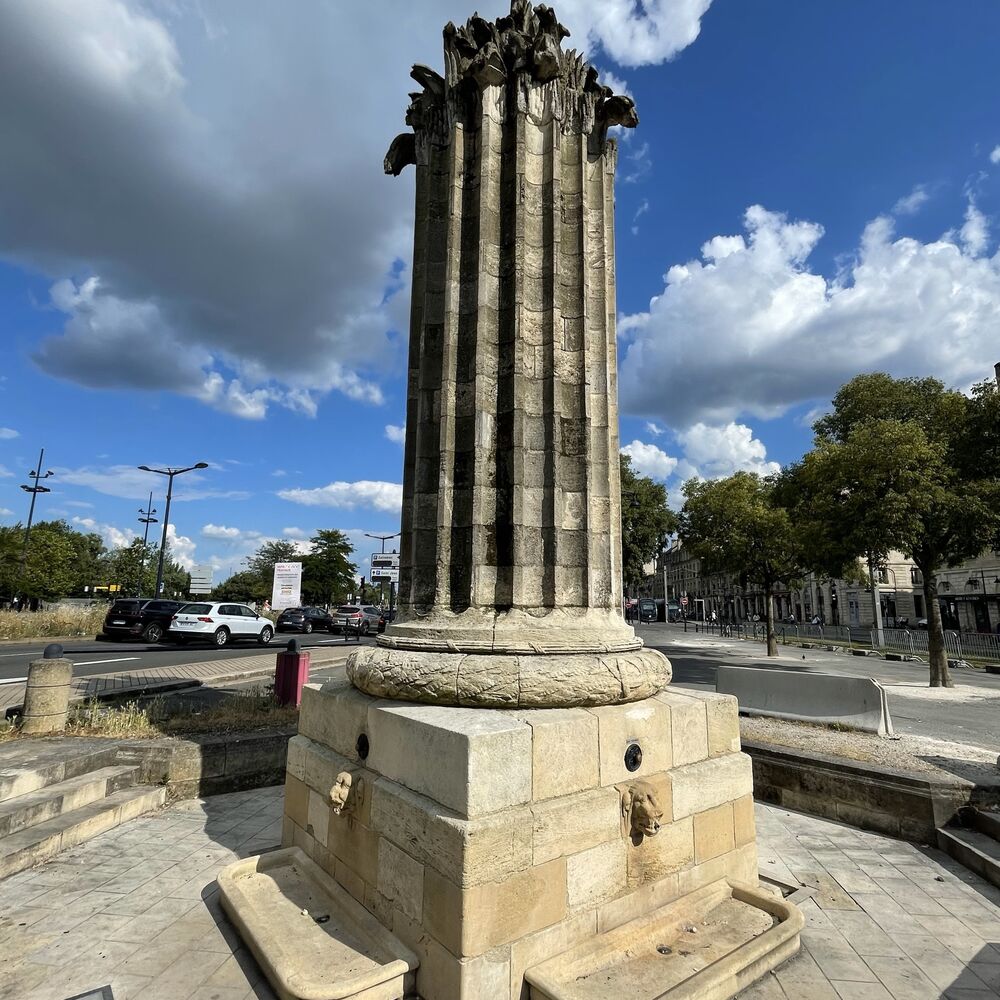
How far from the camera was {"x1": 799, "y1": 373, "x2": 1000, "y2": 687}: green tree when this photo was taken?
1416 centimetres

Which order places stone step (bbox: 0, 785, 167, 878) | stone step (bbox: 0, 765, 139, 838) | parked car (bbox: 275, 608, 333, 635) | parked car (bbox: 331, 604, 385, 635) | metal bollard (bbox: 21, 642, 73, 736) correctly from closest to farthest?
stone step (bbox: 0, 785, 167, 878)
stone step (bbox: 0, 765, 139, 838)
metal bollard (bbox: 21, 642, 73, 736)
parked car (bbox: 331, 604, 385, 635)
parked car (bbox: 275, 608, 333, 635)

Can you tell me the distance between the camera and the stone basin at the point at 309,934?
2.81 m

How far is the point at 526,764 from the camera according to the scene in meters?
3.12

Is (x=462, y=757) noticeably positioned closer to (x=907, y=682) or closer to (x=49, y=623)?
(x=907, y=682)

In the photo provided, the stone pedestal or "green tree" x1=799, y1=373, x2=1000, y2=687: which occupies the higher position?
"green tree" x1=799, y1=373, x2=1000, y2=687

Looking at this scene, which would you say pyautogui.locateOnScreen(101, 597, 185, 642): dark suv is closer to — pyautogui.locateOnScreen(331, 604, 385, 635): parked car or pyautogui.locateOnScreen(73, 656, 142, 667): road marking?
pyautogui.locateOnScreen(73, 656, 142, 667): road marking

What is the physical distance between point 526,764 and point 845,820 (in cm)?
431

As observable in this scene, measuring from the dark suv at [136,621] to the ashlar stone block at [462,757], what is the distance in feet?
76.2

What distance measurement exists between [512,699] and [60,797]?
4.20 meters

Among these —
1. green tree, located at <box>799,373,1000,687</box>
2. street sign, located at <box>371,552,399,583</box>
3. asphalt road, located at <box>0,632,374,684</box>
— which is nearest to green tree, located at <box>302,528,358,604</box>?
street sign, located at <box>371,552,399,583</box>

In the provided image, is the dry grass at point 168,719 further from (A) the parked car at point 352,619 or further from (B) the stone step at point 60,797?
(A) the parked car at point 352,619

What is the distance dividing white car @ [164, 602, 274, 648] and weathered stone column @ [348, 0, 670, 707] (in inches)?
830

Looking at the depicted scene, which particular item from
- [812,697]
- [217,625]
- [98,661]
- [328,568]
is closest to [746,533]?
[812,697]

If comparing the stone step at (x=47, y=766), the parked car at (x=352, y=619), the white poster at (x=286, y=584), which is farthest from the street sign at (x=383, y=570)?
the stone step at (x=47, y=766)
